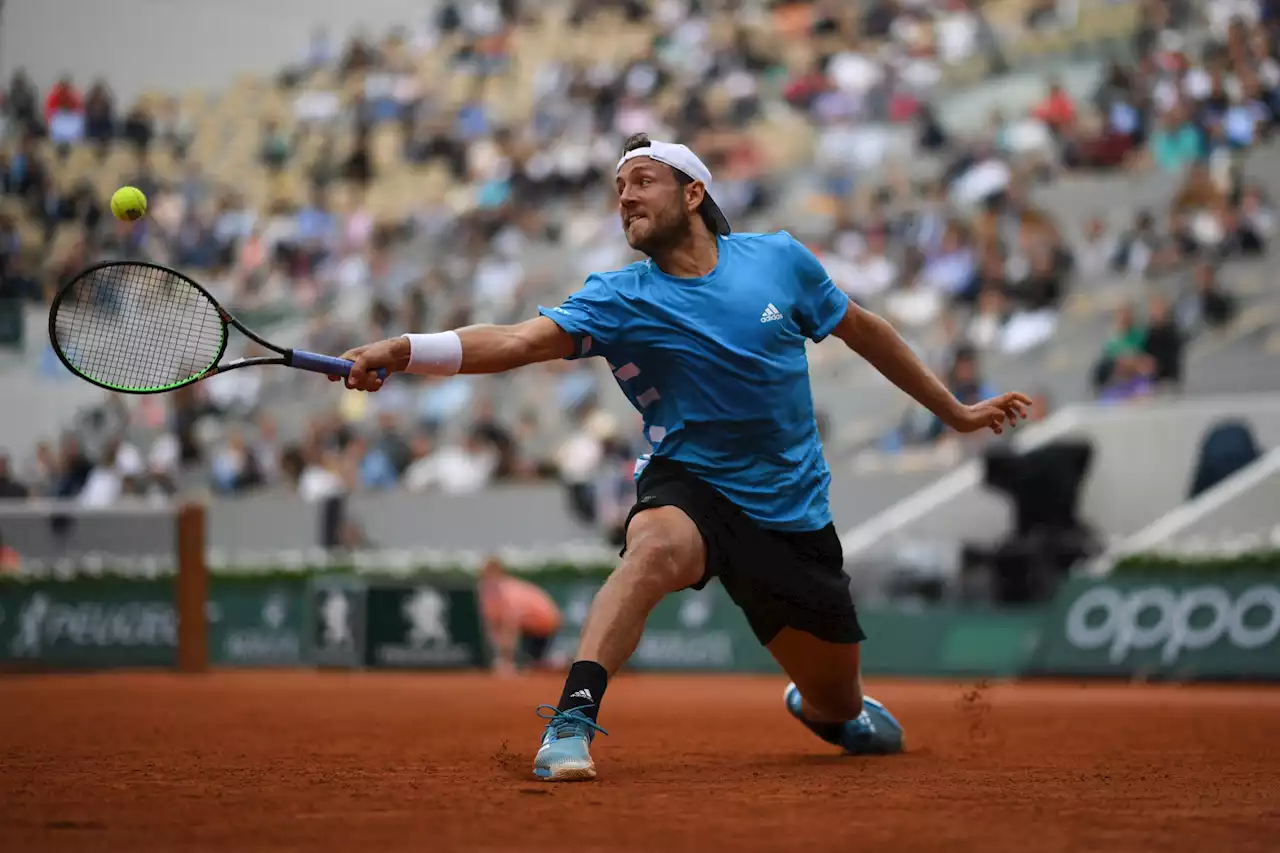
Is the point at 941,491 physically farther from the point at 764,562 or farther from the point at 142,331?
the point at 142,331

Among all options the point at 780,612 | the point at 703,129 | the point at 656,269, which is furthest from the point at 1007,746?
the point at 703,129

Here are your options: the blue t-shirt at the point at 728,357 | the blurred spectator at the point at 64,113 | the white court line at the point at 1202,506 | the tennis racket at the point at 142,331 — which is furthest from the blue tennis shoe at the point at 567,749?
the blurred spectator at the point at 64,113

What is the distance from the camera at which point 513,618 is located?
17.2 metres

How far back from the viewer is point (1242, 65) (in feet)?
62.0

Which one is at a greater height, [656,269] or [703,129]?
[703,129]

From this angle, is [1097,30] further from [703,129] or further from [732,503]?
[732,503]

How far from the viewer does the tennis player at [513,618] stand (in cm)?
1717

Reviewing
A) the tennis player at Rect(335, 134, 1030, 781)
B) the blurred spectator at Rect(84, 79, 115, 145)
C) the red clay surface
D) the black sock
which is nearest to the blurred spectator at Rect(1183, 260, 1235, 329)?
the red clay surface

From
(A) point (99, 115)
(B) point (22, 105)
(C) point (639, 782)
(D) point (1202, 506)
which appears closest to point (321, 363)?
(C) point (639, 782)

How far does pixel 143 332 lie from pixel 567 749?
239 centimetres

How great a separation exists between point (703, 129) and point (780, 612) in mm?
18335

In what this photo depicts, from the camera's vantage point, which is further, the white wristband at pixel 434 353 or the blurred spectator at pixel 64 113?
the blurred spectator at pixel 64 113

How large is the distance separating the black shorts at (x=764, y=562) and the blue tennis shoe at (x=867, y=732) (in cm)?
59

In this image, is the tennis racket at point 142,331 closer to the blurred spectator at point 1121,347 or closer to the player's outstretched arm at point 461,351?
the player's outstretched arm at point 461,351
